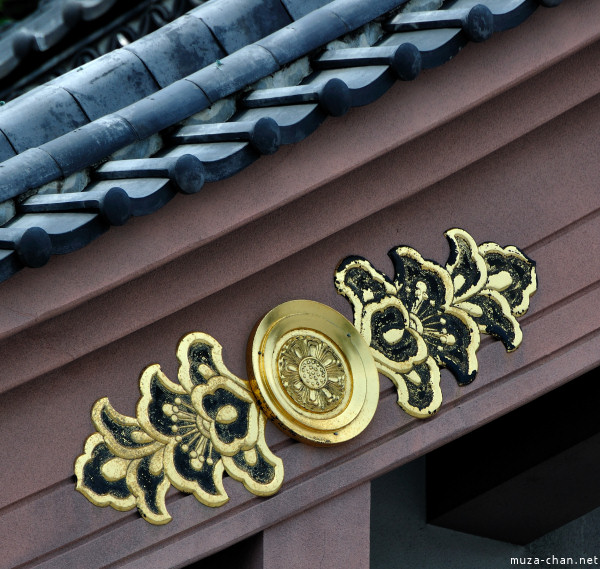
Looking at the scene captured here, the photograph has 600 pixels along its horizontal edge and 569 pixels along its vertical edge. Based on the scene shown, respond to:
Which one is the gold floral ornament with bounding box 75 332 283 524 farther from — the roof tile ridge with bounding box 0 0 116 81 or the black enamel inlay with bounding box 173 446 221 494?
the roof tile ridge with bounding box 0 0 116 81

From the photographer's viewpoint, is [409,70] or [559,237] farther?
[559,237]

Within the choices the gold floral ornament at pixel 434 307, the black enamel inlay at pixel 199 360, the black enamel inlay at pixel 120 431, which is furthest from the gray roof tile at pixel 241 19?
the black enamel inlay at pixel 120 431

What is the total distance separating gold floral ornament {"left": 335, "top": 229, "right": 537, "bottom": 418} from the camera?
12.0 feet

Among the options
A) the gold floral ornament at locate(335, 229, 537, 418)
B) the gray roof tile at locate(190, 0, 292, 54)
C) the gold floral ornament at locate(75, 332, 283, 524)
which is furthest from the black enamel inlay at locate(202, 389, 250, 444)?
the gray roof tile at locate(190, 0, 292, 54)

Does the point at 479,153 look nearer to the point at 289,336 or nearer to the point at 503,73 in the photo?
the point at 503,73

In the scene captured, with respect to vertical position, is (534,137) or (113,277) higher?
(534,137)

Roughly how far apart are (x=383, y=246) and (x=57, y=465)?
1234 millimetres

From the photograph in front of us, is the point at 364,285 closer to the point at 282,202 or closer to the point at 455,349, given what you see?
the point at 455,349

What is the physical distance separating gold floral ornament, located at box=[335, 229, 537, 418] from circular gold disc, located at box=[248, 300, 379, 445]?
84mm

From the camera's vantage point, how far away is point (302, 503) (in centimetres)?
350

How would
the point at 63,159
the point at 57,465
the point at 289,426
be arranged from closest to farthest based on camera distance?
the point at 63,159, the point at 57,465, the point at 289,426

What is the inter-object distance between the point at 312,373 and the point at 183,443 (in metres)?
0.45

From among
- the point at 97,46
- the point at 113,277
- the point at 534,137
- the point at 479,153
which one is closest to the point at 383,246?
the point at 479,153

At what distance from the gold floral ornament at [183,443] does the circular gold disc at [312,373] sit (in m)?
0.08
